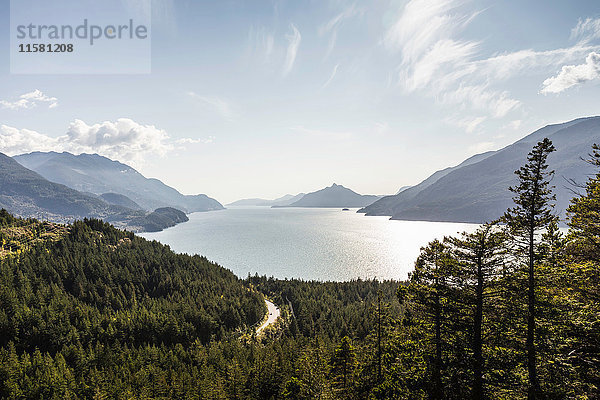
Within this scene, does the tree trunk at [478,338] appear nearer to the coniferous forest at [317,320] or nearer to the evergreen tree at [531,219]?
the coniferous forest at [317,320]

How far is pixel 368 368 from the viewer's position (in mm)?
41250

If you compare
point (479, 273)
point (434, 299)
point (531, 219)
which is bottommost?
point (434, 299)

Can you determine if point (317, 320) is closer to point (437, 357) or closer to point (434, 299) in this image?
point (437, 357)

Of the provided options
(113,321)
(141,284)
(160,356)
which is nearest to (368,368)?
(160,356)

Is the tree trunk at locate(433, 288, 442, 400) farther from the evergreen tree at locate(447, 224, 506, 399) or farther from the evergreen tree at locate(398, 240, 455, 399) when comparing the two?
the evergreen tree at locate(447, 224, 506, 399)

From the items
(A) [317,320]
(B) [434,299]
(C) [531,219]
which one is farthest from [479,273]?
(A) [317,320]

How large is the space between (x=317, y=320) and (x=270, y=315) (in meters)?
27.8

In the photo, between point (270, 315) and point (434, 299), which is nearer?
point (434, 299)

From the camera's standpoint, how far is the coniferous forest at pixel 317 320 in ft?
65.6

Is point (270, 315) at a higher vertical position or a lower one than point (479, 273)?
lower

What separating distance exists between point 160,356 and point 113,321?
83.8ft

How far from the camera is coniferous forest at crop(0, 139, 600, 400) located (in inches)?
787

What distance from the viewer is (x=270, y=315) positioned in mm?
116438

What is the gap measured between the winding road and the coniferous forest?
9.57ft
